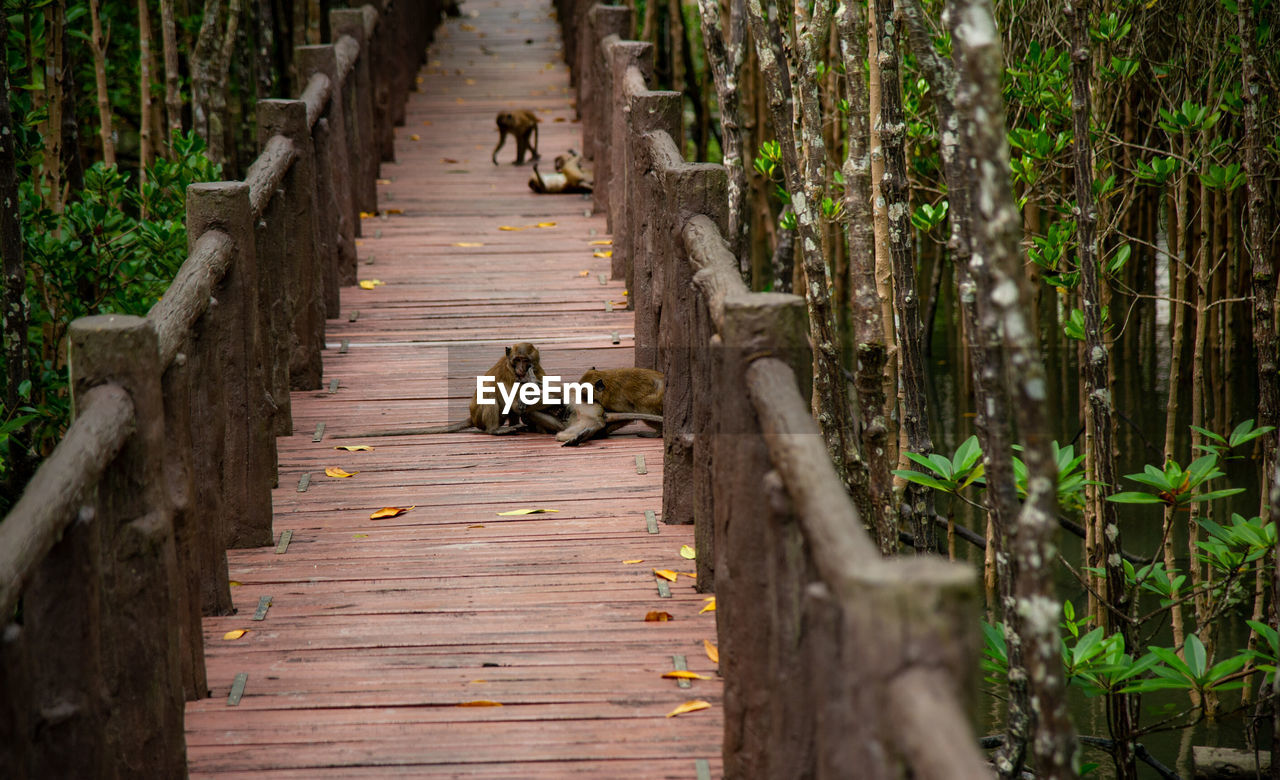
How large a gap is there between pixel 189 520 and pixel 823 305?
2.12m

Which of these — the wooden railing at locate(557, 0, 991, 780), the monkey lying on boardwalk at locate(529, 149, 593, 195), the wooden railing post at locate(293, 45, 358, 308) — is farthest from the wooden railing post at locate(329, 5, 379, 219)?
the wooden railing at locate(557, 0, 991, 780)

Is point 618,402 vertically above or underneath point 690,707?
above

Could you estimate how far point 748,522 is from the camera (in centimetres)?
280

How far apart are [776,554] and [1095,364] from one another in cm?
236

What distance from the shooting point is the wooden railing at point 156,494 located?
239 cm

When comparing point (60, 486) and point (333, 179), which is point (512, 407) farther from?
point (60, 486)

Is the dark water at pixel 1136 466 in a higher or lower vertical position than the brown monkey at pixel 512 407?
lower

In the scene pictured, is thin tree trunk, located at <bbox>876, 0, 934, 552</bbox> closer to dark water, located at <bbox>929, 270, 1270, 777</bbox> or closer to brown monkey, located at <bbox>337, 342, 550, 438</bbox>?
dark water, located at <bbox>929, 270, 1270, 777</bbox>

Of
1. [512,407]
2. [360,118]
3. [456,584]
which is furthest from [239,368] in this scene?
[360,118]

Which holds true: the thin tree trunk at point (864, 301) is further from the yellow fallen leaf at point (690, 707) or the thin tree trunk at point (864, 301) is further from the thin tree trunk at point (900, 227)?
the yellow fallen leaf at point (690, 707)

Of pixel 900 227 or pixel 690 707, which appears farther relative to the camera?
pixel 900 227

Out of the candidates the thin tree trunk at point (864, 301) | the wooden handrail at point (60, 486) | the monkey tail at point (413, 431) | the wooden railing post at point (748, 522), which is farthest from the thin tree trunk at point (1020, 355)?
the monkey tail at point (413, 431)

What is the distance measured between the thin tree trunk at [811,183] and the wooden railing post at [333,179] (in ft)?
7.80

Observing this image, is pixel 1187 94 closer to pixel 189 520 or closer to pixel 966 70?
pixel 966 70
